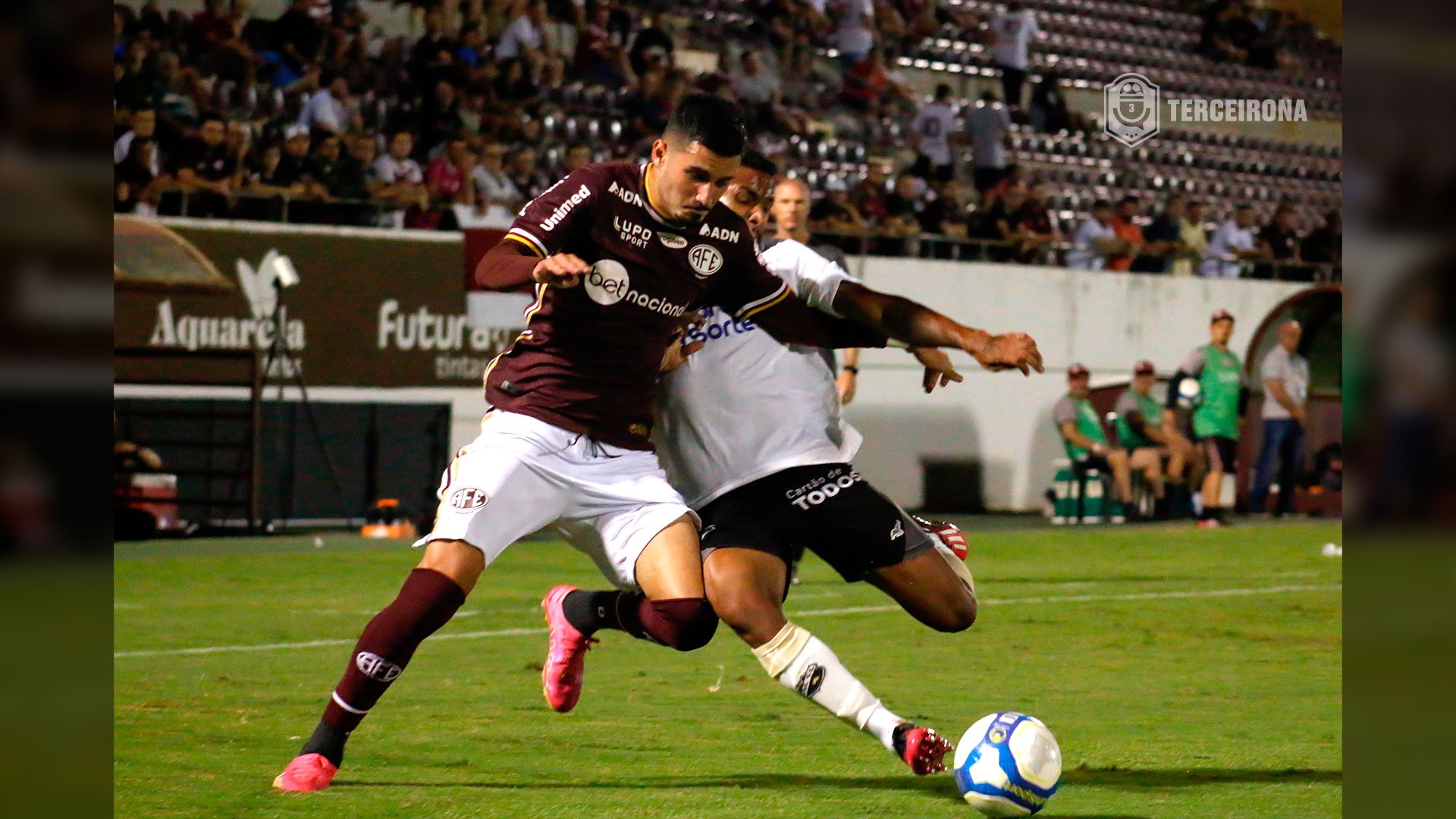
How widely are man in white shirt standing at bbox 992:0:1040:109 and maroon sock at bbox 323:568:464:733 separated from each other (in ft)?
70.4

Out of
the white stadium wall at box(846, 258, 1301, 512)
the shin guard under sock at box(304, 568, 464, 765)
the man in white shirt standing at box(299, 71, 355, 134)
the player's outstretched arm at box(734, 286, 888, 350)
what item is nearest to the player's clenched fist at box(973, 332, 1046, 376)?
the player's outstretched arm at box(734, 286, 888, 350)

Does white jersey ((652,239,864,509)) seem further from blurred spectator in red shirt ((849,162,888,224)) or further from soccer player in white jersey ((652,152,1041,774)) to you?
blurred spectator in red shirt ((849,162,888,224))

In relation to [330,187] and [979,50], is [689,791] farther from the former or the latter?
[979,50]

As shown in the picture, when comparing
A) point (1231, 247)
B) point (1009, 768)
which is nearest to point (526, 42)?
point (1231, 247)

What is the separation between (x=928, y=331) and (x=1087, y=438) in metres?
14.9

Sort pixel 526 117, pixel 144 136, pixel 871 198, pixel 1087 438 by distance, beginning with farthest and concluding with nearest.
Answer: pixel 871 198, pixel 1087 438, pixel 526 117, pixel 144 136

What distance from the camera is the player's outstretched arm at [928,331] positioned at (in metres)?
5.41

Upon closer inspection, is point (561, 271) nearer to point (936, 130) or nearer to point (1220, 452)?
point (1220, 452)

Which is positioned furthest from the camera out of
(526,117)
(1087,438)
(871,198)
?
(871,198)

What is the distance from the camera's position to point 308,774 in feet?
16.7

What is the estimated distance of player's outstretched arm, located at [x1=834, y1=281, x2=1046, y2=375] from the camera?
5414 mm

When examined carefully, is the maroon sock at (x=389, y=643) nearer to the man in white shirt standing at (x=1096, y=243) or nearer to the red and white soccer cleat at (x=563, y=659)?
the red and white soccer cleat at (x=563, y=659)

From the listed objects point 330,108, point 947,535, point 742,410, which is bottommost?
point 947,535
